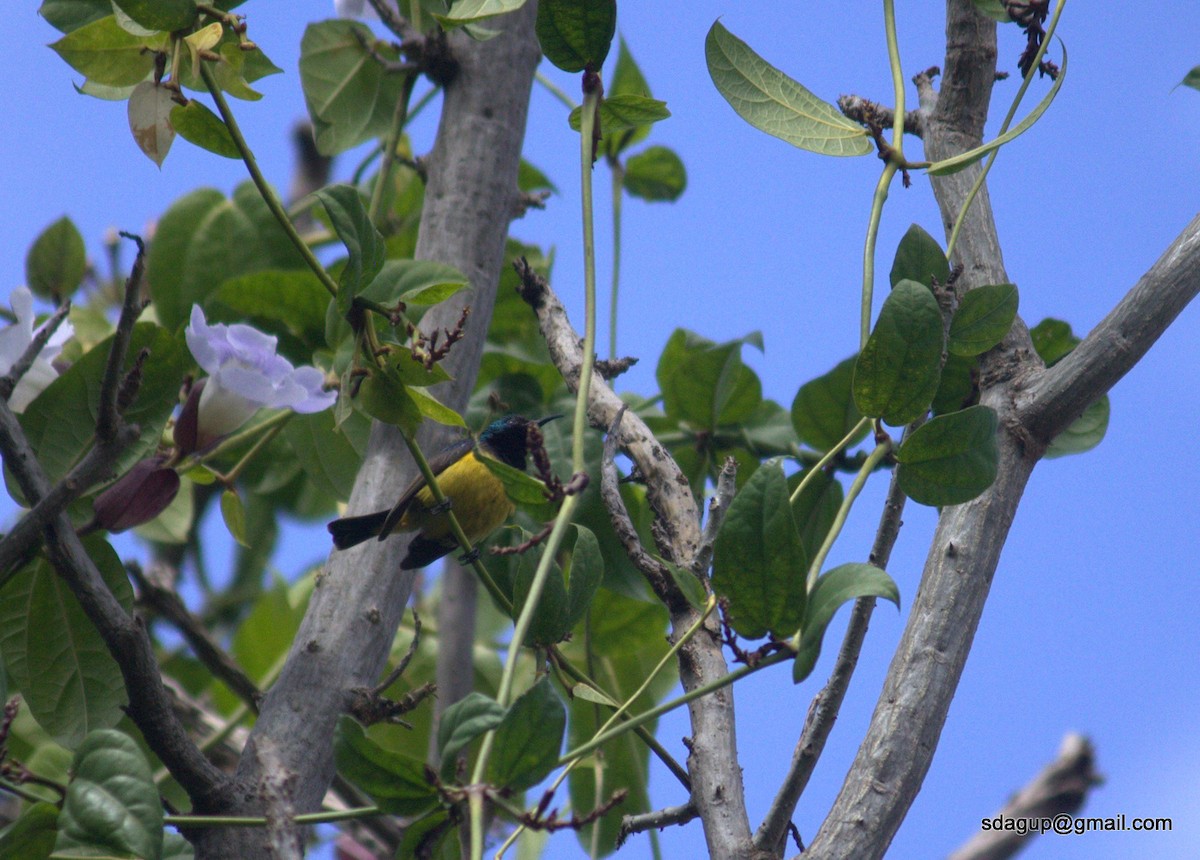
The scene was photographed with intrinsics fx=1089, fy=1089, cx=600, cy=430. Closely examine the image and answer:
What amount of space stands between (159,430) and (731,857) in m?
0.83

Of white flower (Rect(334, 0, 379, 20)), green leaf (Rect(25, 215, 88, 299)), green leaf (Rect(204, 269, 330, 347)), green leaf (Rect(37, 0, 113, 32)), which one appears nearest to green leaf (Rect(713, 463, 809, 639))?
green leaf (Rect(37, 0, 113, 32))

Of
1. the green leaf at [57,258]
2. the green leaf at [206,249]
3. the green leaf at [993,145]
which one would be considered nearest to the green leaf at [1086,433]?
the green leaf at [993,145]

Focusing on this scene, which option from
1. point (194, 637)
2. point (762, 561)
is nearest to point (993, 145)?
point (762, 561)

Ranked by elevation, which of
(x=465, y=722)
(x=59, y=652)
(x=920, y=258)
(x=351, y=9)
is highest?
(x=351, y=9)

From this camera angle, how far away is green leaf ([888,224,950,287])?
1.28 meters

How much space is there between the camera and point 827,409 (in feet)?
5.98

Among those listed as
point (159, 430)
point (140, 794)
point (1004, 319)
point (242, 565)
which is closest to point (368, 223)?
point (159, 430)

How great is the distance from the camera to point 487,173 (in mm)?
1819

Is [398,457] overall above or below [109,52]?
below

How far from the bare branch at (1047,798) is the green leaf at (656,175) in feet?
5.67

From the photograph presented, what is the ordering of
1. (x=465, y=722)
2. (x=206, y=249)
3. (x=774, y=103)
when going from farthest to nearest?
(x=206, y=249), (x=774, y=103), (x=465, y=722)

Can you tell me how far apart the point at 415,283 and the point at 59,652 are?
0.61m

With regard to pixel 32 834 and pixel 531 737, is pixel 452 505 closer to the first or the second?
pixel 32 834

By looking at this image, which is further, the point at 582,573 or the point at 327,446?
the point at 327,446
